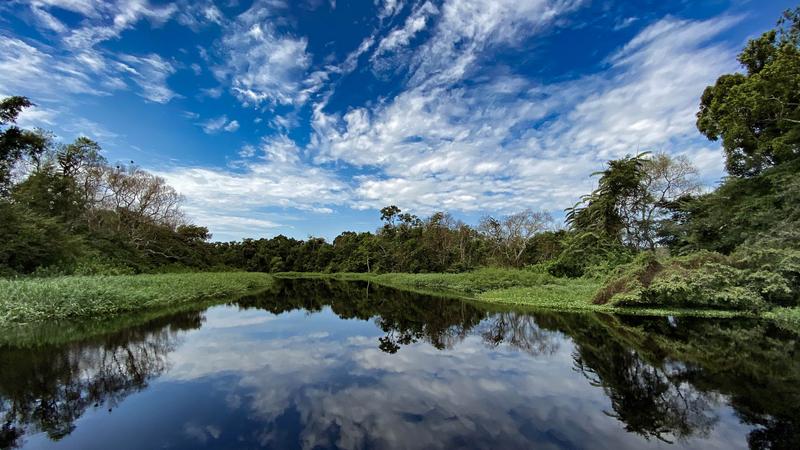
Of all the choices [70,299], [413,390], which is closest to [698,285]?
[413,390]

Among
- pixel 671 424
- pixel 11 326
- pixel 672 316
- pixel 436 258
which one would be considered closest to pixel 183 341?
pixel 11 326

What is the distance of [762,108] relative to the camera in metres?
17.0

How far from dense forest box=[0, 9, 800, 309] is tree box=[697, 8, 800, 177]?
0.06 meters

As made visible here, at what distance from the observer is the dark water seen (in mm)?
4828

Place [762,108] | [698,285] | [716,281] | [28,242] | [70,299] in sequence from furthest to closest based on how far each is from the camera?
[28,242] < [762,108] < [698,285] < [716,281] < [70,299]

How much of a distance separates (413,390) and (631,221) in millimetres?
28672

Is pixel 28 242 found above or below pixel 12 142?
below

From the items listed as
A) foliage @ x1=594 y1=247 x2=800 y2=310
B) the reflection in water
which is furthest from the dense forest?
the reflection in water

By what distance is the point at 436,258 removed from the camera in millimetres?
50844

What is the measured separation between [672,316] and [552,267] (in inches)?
656

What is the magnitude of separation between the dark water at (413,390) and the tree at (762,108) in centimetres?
1149

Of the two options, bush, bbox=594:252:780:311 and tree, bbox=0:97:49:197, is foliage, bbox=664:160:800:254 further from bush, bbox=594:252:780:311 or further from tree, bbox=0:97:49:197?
tree, bbox=0:97:49:197

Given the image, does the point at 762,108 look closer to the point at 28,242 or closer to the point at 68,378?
the point at 68,378

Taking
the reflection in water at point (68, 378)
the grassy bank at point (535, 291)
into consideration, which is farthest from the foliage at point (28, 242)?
the grassy bank at point (535, 291)
